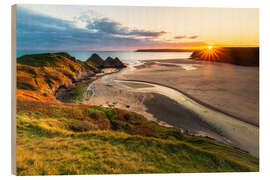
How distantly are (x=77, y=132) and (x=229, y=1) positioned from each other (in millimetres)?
6348

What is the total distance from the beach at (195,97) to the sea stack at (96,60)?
2.84 feet

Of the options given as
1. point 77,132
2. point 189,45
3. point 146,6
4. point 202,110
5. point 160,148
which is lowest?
point 160,148

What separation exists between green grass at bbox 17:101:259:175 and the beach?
630mm

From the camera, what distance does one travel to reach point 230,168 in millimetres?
3775

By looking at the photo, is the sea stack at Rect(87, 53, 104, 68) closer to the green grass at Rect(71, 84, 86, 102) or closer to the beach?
the beach

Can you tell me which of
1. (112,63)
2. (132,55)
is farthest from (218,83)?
(112,63)

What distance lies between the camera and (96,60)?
5.31 meters

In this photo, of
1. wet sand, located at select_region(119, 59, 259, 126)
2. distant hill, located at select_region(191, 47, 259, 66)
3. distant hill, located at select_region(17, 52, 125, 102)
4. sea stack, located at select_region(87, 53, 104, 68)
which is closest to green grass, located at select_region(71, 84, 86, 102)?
distant hill, located at select_region(17, 52, 125, 102)

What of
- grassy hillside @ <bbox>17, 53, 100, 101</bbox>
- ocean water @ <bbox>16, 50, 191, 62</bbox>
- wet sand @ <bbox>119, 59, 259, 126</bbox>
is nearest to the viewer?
grassy hillside @ <bbox>17, 53, 100, 101</bbox>

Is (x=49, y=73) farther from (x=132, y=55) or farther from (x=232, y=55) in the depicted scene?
(x=232, y=55)

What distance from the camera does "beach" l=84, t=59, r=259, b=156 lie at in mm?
4652

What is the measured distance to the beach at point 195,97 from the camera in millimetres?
4652
